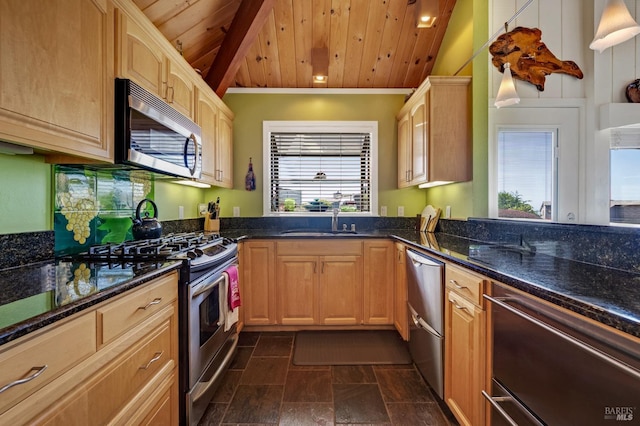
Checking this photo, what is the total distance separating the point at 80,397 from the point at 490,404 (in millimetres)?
1492

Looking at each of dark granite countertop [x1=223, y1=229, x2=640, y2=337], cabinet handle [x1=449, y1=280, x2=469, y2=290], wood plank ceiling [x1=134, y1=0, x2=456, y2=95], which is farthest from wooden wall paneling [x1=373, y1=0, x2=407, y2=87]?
cabinet handle [x1=449, y1=280, x2=469, y2=290]

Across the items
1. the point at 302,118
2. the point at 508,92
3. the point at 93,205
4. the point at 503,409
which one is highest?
the point at 302,118

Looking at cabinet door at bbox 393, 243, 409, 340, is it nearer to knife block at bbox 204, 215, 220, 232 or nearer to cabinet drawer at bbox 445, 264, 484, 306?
cabinet drawer at bbox 445, 264, 484, 306

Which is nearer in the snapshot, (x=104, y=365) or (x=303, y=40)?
(x=104, y=365)

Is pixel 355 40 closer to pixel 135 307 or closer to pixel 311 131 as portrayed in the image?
pixel 311 131

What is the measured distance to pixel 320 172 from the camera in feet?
11.0

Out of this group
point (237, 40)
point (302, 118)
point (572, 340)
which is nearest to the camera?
point (572, 340)

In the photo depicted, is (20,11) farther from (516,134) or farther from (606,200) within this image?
(606,200)

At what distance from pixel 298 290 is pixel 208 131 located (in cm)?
165


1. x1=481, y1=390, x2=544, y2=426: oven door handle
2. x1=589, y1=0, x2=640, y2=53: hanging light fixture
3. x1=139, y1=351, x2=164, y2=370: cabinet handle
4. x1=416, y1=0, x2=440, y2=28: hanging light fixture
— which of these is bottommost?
x1=481, y1=390, x2=544, y2=426: oven door handle

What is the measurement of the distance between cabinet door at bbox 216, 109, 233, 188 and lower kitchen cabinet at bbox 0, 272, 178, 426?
164cm

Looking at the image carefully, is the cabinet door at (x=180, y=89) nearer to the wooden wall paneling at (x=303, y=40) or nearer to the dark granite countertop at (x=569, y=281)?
the wooden wall paneling at (x=303, y=40)

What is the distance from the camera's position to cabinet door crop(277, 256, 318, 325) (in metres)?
2.62

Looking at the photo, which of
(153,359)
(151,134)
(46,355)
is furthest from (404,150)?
(46,355)
